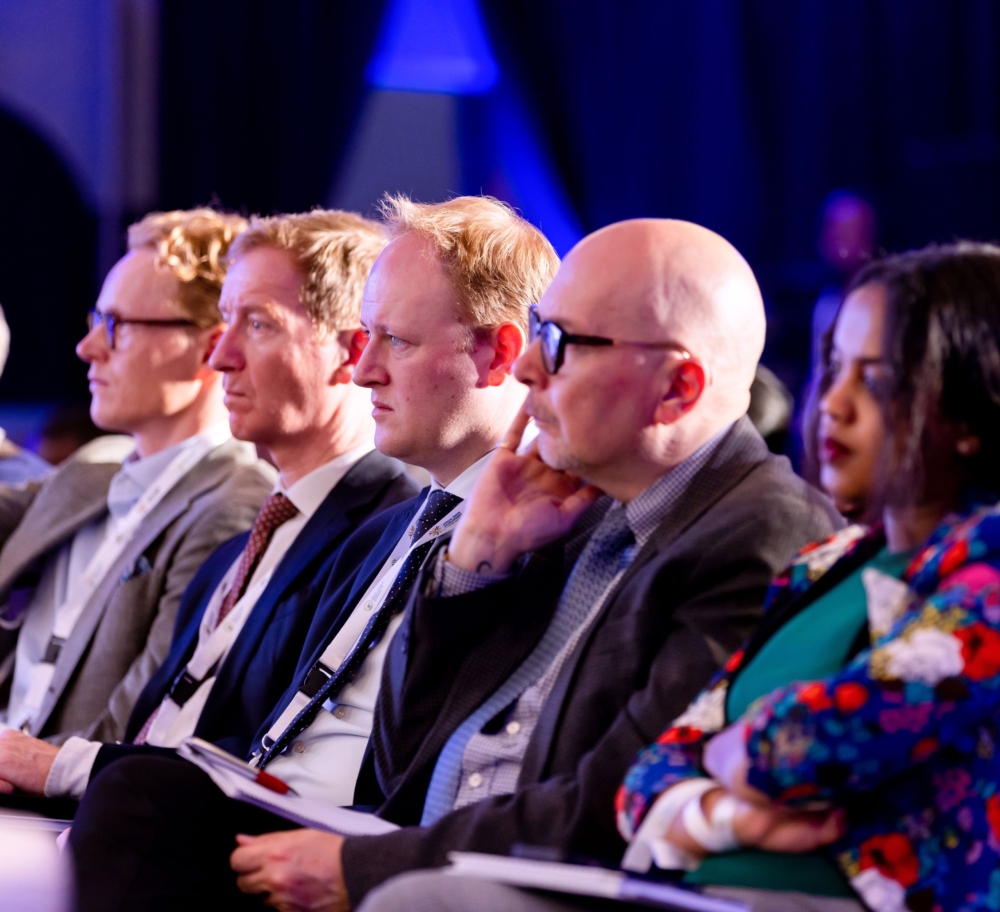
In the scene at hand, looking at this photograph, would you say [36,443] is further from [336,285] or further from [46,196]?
[336,285]

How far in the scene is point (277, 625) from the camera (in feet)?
8.03

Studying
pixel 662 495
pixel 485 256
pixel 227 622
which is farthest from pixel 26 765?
pixel 662 495

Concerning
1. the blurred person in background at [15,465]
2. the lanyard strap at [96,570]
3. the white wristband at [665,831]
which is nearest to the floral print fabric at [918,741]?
the white wristband at [665,831]

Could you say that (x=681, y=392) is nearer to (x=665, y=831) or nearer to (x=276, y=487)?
(x=665, y=831)

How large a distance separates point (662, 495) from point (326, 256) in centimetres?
130

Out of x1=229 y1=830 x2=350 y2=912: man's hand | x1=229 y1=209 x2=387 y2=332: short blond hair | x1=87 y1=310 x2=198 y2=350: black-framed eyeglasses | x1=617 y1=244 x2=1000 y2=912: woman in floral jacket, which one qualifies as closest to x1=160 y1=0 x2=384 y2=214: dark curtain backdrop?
x1=87 y1=310 x2=198 y2=350: black-framed eyeglasses

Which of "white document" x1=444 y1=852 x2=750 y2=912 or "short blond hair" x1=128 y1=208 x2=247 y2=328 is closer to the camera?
"white document" x1=444 y1=852 x2=750 y2=912

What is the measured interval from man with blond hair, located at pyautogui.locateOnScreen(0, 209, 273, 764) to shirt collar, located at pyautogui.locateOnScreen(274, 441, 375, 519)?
1.13ft

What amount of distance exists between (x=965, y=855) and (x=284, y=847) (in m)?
0.81

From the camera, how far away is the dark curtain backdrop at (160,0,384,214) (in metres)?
6.82

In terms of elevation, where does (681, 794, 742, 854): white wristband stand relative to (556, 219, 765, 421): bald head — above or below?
below

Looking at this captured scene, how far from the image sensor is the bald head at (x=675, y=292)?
1.75 metres

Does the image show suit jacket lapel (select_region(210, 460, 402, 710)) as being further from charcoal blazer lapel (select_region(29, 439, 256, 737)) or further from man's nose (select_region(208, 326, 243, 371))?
charcoal blazer lapel (select_region(29, 439, 256, 737))

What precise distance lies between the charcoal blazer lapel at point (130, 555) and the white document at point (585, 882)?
6.03 ft
